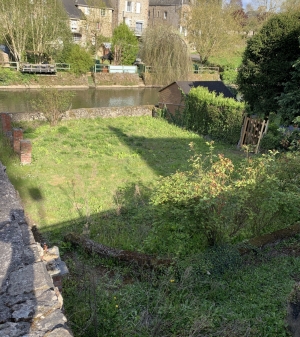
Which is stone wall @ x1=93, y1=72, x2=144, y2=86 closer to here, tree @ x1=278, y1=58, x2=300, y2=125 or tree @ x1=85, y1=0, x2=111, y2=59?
tree @ x1=85, y1=0, x2=111, y2=59

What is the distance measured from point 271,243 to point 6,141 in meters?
9.90

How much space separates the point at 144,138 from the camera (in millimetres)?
14805

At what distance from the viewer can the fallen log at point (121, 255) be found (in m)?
5.32

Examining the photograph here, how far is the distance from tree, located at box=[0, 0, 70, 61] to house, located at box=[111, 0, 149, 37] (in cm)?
1508

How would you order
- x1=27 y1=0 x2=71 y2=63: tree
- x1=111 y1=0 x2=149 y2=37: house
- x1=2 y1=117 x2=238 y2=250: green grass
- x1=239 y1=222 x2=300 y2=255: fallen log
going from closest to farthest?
x1=239 y1=222 x2=300 y2=255: fallen log
x1=2 y1=117 x2=238 y2=250: green grass
x1=27 y1=0 x2=71 y2=63: tree
x1=111 y1=0 x2=149 y2=37: house

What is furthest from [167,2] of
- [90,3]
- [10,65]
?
[10,65]

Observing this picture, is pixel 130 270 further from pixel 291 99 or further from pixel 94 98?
pixel 94 98

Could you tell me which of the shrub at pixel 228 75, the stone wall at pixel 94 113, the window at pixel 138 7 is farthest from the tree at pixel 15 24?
the shrub at pixel 228 75

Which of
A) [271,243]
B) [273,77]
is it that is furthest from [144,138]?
[271,243]

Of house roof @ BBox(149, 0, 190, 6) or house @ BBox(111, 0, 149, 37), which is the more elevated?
house roof @ BBox(149, 0, 190, 6)

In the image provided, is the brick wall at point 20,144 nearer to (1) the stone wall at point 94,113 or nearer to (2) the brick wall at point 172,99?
(1) the stone wall at point 94,113

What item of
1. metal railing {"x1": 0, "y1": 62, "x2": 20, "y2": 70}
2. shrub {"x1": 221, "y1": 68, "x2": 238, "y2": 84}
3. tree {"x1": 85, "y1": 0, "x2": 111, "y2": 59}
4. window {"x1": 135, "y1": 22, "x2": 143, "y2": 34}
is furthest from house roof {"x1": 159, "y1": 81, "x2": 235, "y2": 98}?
window {"x1": 135, "y1": 22, "x2": 143, "y2": 34}

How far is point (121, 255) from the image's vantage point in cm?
565

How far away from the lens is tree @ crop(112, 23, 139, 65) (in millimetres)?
34750
